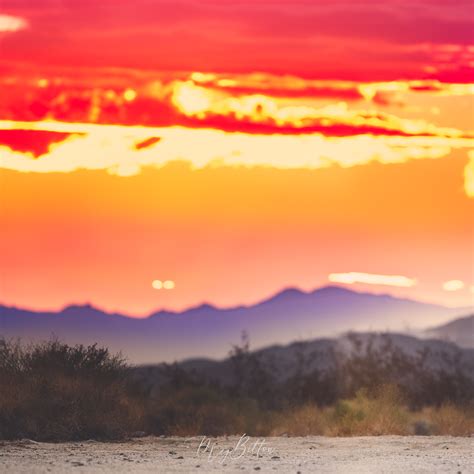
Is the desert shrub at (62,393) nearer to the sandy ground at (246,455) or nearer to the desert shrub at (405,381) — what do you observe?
the sandy ground at (246,455)

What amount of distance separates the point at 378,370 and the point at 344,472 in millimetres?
18923

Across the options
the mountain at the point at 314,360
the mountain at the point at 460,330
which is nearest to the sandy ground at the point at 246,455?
the mountain at the point at 314,360

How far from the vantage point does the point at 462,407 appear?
28891 mm

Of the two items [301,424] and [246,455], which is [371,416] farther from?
[246,455]

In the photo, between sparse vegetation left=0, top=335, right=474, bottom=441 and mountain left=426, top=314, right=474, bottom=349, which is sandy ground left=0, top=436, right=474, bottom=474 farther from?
mountain left=426, top=314, right=474, bottom=349

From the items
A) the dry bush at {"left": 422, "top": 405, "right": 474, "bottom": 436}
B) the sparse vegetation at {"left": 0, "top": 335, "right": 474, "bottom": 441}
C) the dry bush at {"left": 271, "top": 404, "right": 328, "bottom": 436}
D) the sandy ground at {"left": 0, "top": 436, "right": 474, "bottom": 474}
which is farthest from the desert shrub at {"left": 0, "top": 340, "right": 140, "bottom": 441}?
the dry bush at {"left": 422, "top": 405, "right": 474, "bottom": 436}

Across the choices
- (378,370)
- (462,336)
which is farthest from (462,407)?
(462,336)

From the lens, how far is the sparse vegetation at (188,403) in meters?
22.0

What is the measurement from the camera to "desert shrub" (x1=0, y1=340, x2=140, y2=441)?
21.6m

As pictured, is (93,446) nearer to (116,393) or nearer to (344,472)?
(116,393)

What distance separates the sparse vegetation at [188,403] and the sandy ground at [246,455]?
2.40 ft

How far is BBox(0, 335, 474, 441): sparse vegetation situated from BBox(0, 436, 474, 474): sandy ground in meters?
0.73

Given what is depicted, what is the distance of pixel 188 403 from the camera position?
26969 millimetres

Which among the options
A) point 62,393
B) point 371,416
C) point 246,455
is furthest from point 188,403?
A: point 246,455
